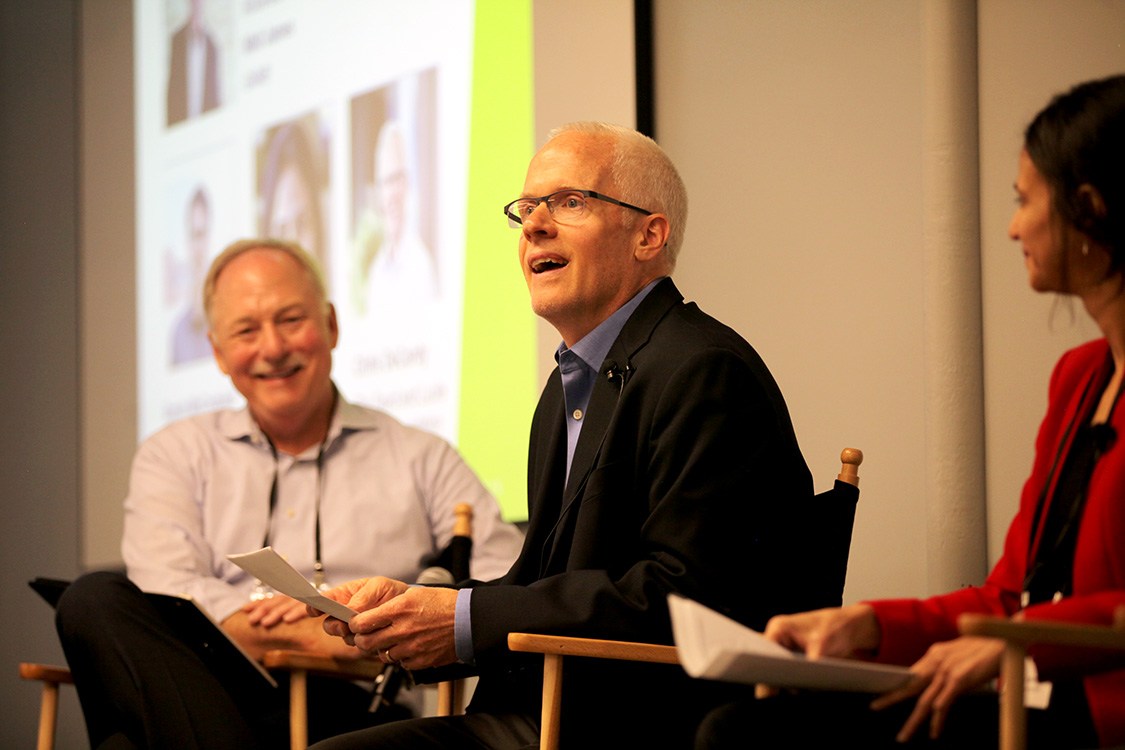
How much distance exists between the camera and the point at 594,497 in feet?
7.34

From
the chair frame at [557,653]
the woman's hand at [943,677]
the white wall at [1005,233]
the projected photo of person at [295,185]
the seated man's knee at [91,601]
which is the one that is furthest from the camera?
the projected photo of person at [295,185]

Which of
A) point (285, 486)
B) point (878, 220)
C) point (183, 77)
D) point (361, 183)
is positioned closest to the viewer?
point (878, 220)

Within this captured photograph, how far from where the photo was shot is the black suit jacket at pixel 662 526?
2.12 meters

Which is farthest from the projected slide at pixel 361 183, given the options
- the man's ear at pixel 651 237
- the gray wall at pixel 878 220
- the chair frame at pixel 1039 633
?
the chair frame at pixel 1039 633

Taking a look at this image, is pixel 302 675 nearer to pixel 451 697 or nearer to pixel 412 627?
pixel 451 697

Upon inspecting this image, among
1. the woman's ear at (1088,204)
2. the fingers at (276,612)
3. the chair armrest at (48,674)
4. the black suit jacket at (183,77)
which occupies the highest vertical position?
the black suit jacket at (183,77)

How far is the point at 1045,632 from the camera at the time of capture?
4.74 feet

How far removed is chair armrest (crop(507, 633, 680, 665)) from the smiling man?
3.61 feet

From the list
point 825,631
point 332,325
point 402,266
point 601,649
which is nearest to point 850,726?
point 825,631

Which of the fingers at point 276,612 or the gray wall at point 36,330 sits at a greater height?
the gray wall at point 36,330

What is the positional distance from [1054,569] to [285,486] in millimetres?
2202

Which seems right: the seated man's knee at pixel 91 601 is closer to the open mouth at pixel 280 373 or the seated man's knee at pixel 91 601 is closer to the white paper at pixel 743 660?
the open mouth at pixel 280 373

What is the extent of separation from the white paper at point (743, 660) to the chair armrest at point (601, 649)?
499 mm

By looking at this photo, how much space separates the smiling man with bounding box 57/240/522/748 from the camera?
3213 mm
